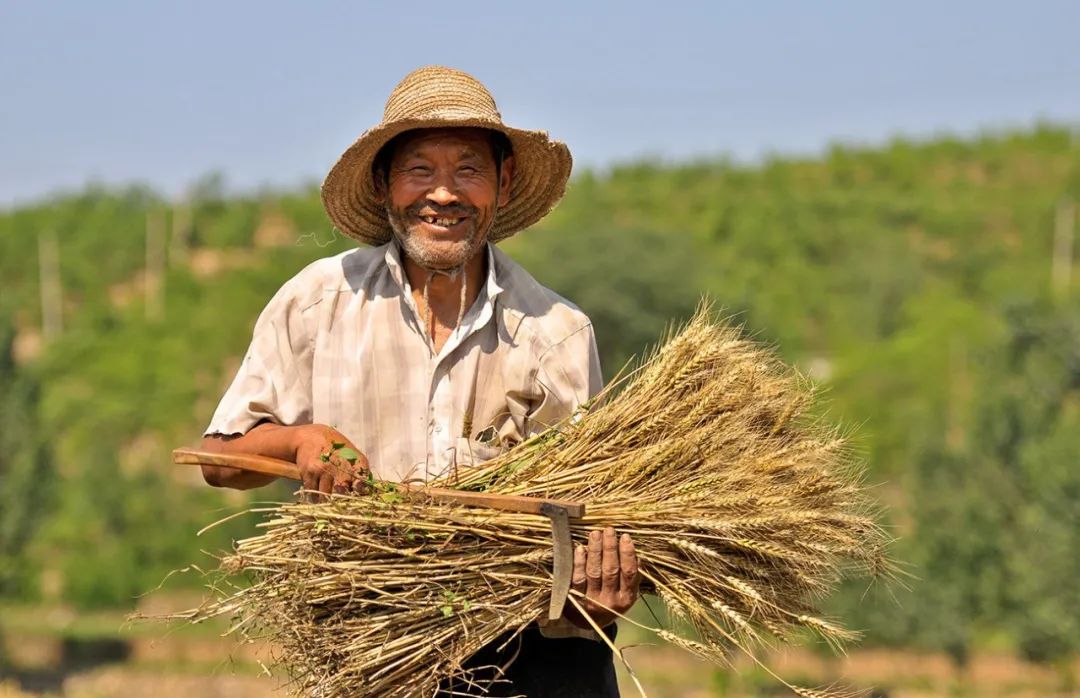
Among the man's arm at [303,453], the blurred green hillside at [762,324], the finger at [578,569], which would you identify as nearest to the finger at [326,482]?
the man's arm at [303,453]

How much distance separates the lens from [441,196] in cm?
321

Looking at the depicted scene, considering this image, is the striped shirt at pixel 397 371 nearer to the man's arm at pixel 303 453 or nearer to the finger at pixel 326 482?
the man's arm at pixel 303 453

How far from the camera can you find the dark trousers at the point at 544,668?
3.17 metres

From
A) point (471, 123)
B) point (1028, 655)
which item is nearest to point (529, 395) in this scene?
point (471, 123)

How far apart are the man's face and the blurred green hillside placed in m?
10.5

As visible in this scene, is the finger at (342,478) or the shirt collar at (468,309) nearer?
the finger at (342,478)

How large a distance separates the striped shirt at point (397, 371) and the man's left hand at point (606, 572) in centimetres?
41

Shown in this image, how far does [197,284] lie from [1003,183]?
29865 millimetres

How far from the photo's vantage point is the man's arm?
288 centimetres

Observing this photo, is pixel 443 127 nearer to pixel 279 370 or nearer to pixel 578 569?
pixel 279 370

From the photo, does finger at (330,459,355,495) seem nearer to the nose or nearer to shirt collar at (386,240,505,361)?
shirt collar at (386,240,505,361)

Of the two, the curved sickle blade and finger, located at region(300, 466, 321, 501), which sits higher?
finger, located at region(300, 466, 321, 501)

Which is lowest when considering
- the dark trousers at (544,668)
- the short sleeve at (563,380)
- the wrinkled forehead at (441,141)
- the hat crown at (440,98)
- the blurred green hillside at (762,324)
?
the blurred green hillside at (762,324)

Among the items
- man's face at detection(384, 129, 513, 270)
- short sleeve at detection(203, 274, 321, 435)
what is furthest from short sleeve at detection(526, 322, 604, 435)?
short sleeve at detection(203, 274, 321, 435)
